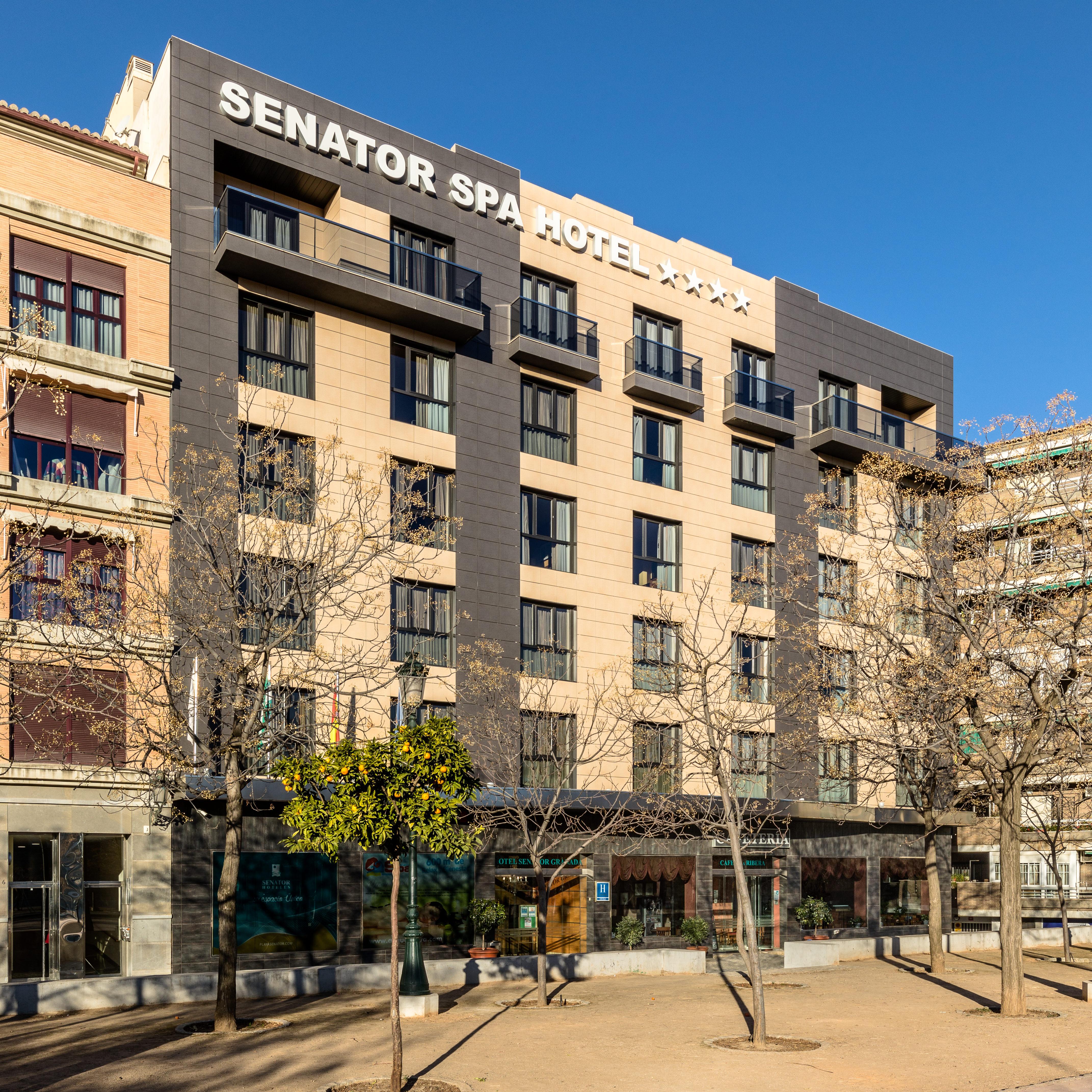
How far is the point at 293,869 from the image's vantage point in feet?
98.5

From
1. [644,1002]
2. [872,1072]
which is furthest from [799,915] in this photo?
[872,1072]

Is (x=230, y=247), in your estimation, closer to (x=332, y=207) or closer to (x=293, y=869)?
(x=332, y=207)

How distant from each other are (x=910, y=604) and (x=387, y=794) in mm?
18527

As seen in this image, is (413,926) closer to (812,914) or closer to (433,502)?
(433,502)

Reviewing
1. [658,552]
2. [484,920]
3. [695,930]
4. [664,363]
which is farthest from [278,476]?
[695,930]

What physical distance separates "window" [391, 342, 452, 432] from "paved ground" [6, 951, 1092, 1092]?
1550cm

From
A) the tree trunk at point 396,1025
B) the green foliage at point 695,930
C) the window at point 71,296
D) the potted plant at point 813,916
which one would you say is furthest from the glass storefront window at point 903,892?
the tree trunk at point 396,1025

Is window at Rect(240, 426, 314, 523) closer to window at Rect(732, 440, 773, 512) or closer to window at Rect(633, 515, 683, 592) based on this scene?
window at Rect(633, 515, 683, 592)

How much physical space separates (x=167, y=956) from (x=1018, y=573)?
20.0 meters

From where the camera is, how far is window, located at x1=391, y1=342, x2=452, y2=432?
3391 centimetres

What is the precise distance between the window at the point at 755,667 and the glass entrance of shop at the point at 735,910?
5.86 m

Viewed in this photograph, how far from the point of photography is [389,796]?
15.1 metres

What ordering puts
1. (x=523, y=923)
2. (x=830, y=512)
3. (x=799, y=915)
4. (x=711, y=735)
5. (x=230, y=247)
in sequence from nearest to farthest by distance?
1. (x=711, y=735)
2. (x=230, y=247)
3. (x=830, y=512)
4. (x=523, y=923)
5. (x=799, y=915)

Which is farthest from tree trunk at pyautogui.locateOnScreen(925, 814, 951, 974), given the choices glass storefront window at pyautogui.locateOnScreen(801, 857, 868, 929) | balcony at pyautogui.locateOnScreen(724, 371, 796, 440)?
balcony at pyautogui.locateOnScreen(724, 371, 796, 440)
